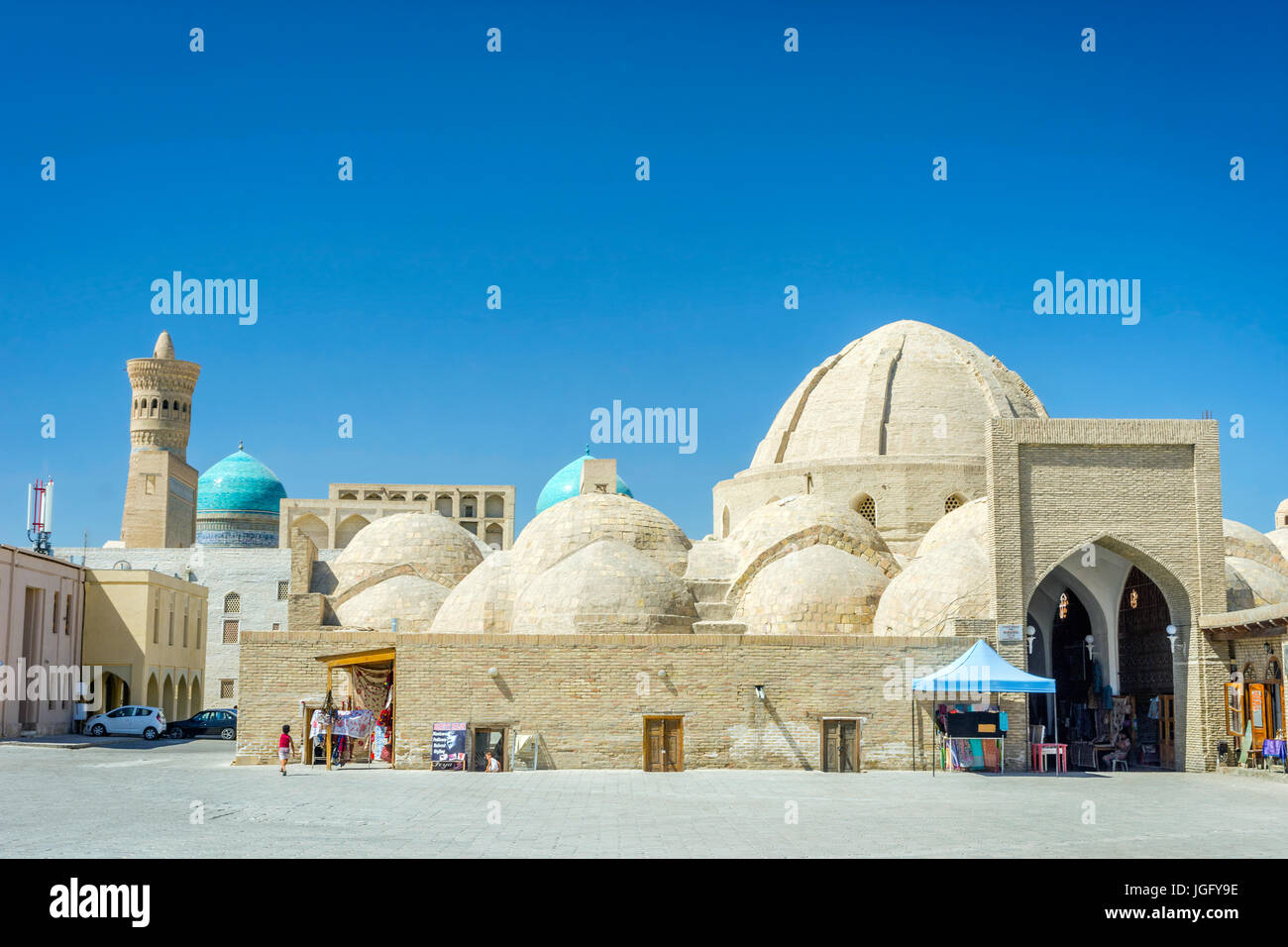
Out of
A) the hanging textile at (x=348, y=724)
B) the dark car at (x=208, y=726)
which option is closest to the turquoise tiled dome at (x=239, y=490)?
the dark car at (x=208, y=726)

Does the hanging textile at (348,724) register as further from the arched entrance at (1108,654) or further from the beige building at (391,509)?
the beige building at (391,509)

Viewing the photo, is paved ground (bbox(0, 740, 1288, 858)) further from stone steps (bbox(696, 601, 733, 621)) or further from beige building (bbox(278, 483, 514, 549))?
Answer: beige building (bbox(278, 483, 514, 549))

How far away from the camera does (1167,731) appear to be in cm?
2447

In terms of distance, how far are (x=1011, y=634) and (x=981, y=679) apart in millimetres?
2115

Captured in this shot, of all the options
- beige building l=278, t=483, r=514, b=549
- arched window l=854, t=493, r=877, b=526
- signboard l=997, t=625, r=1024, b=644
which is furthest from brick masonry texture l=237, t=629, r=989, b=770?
beige building l=278, t=483, r=514, b=549

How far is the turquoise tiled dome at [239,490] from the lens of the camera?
55375mm

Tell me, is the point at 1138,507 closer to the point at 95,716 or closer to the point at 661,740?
the point at 661,740

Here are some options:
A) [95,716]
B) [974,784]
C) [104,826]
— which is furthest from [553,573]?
[95,716]

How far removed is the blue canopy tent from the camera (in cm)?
2089

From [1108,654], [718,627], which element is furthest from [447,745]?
[1108,654]

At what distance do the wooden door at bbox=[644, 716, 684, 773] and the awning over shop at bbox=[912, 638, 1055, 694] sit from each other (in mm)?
3930

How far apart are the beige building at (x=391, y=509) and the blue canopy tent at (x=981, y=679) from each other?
29.2 meters
